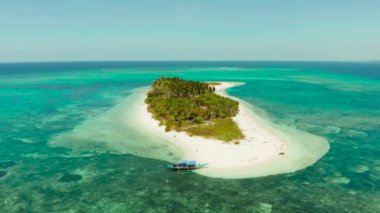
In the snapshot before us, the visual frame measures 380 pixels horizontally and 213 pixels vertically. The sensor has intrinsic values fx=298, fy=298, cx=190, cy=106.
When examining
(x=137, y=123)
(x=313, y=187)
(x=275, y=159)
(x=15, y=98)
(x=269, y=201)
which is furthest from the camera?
(x=15, y=98)

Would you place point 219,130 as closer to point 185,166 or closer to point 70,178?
point 185,166

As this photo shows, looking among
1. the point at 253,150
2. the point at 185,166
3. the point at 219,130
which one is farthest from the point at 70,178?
the point at 219,130

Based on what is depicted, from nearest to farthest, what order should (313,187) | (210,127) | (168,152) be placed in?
(313,187), (168,152), (210,127)

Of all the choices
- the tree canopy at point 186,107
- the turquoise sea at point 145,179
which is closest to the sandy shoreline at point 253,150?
the turquoise sea at point 145,179

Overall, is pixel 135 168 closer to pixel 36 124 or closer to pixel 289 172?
pixel 289 172

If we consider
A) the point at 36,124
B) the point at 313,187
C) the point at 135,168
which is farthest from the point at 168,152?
the point at 36,124

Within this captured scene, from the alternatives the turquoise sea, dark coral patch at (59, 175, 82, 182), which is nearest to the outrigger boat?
the turquoise sea

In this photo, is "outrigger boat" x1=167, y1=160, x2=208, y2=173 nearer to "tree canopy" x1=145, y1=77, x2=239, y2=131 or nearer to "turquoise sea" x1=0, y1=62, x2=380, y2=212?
"turquoise sea" x1=0, y1=62, x2=380, y2=212

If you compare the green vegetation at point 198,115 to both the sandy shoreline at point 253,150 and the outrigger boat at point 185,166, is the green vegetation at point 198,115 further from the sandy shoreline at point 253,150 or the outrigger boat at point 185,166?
the outrigger boat at point 185,166
